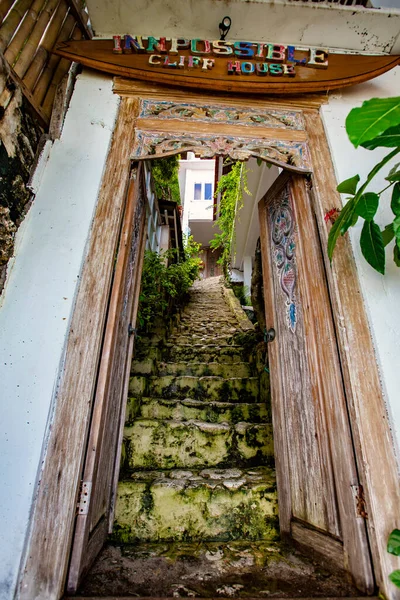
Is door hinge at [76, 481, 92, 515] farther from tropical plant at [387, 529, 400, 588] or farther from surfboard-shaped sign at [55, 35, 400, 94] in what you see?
surfboard-shaped sign at [55, 35, 400, 94]

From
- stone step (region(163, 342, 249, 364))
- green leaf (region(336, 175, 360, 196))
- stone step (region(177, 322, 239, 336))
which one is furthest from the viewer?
stone step (region(177, 322, 239, 336))

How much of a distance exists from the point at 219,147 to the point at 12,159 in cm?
141

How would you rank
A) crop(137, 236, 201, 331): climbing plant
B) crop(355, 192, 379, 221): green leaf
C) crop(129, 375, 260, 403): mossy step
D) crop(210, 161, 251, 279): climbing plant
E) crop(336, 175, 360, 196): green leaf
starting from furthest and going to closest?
crop(210, 161, 251, 279): climbing plant → crop(137, 236, 201, 331): climbing plant → crop(129, 375, 260, 403): mossy step → crop(336, 175, 360, 196): green leaf → crop(355, 192, 379, 221): green leaf

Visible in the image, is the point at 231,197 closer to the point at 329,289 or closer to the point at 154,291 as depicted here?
the point at 154,291

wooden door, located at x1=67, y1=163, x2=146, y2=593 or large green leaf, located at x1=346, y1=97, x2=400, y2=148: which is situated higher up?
large green leaf, located at x1=346, y1=97, x2=400, y2=148

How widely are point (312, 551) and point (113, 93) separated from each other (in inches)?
138

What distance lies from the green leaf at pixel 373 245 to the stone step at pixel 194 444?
163 cm

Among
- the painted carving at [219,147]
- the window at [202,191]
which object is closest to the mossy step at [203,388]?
the painted carving at [219,147]

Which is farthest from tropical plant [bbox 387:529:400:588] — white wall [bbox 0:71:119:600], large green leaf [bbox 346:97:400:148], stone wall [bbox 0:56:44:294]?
stone wall [bbox 0:56:44:294]

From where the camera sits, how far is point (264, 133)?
93.1 inches

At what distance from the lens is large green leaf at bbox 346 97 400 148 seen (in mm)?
1052

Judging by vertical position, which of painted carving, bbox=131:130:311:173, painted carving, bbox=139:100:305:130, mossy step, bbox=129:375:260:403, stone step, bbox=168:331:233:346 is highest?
painted carving, bbox=139:100:305:130

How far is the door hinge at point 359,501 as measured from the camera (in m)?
1.51

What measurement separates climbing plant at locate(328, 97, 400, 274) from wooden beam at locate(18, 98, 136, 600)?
1407mm
